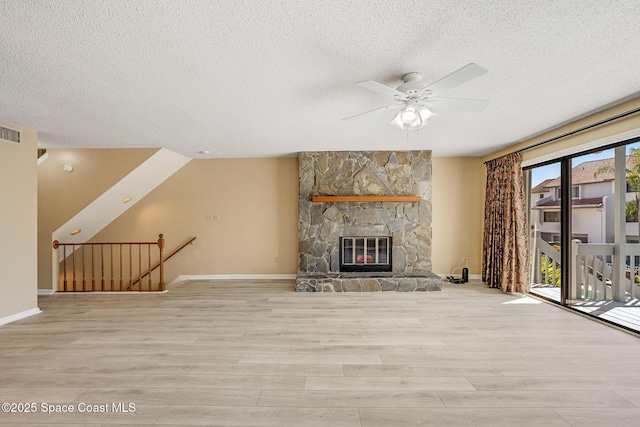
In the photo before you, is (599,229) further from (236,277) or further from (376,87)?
(236,277)

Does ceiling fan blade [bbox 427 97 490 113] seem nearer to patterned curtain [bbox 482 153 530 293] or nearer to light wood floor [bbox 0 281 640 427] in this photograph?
light wood floor [bbox 0 281 640 427]

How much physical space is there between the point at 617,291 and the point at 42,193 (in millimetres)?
8858

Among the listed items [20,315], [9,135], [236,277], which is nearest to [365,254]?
[236,277]

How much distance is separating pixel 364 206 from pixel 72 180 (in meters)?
4.94

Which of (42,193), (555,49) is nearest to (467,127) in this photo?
(555,49)

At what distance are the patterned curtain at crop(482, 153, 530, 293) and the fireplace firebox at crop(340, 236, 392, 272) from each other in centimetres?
180

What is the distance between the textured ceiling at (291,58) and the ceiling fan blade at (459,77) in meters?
0.19

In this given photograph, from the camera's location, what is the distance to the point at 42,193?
4711 mm

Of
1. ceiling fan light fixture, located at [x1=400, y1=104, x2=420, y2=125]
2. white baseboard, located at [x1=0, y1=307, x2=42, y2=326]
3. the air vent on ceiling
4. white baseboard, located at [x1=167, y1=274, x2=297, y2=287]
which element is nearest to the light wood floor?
white baseboard, located at [x1=0, y1=307, x2=42, y2=326]

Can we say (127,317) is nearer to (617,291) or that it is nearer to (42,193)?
(42,193)

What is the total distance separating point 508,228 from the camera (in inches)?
184

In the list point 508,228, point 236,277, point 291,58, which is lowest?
point 236,277

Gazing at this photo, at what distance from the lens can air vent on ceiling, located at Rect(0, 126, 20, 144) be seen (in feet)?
11.1

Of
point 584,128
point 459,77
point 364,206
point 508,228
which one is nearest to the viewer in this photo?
point 459,77
